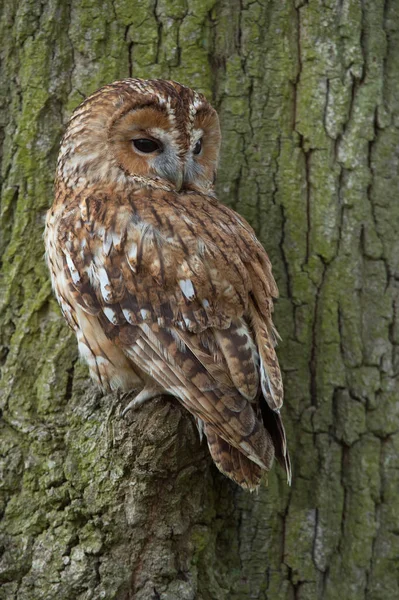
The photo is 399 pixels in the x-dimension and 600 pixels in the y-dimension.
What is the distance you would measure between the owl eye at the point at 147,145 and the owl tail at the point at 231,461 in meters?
0.98

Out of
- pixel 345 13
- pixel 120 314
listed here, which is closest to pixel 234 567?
pixel 120 314

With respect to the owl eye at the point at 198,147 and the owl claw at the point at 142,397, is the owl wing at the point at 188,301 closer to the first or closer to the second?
the owl claw at the point at 142,397

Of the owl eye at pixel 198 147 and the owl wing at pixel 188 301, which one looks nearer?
the owl wing at pixel 188 301

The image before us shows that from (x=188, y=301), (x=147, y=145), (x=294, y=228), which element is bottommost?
(x=188, y=301)

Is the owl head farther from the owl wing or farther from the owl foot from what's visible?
the owl foot

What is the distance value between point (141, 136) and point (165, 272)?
20.6 inches

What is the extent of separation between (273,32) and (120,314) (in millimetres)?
1237

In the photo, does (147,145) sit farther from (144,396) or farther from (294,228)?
(144,396)

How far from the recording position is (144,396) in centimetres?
260

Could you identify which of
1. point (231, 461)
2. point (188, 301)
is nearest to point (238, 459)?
point (231, 461)

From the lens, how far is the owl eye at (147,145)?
2799 millimetres

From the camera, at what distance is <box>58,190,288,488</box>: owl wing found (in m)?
2.46

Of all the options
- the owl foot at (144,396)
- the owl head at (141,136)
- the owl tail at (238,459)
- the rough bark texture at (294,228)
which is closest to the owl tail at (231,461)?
the owl tail at (238,459)

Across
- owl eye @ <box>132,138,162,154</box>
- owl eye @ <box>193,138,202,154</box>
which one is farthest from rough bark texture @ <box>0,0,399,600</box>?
owl eye @ <box>132,138,162,154</box>
